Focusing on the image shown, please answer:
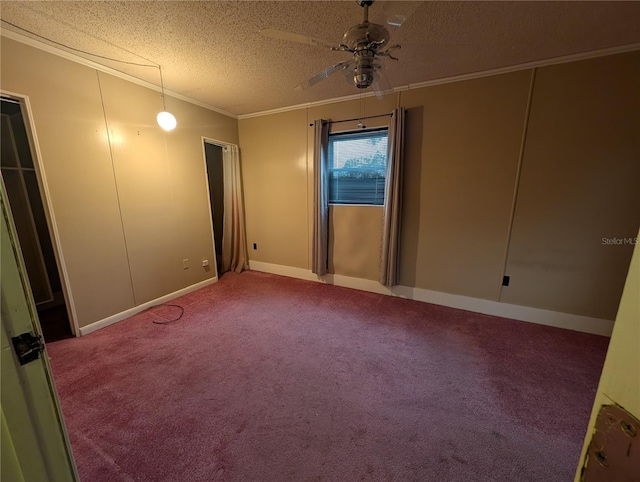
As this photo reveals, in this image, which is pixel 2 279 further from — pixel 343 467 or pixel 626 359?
pixel 343 467

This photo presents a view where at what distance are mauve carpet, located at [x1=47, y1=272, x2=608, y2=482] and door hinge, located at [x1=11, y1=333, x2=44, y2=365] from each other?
106 cm

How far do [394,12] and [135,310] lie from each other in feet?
11.3

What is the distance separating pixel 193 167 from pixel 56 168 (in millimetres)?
1340

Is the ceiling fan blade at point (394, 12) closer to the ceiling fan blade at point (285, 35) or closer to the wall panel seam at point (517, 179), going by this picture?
the ceiling fan blade at point (285, 35)

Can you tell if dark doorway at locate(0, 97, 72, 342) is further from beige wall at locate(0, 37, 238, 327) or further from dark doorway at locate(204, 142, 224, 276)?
dark doorway at locate(204, 142, 224, 276)

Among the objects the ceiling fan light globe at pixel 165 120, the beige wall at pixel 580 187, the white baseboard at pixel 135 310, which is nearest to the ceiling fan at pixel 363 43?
the ceiling fan light globe at pixel 165 120

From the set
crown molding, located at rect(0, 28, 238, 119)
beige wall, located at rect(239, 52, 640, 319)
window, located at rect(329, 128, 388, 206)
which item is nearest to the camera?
crown molding, located at rect(0, 28, 238, 119)

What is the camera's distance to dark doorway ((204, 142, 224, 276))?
14.1ft

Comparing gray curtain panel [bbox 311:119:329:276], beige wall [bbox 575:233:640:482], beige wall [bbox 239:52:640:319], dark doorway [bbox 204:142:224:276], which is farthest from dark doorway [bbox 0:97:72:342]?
beige wall [bbox 575:233:640:482]

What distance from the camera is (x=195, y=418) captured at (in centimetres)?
154

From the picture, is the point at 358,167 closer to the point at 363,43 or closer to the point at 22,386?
the point at 363,43

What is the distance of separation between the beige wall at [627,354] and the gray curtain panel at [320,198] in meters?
3.09

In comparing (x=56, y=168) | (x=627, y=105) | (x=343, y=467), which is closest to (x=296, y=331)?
(x=343, y=467)

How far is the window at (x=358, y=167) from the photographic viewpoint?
3.13 metres
